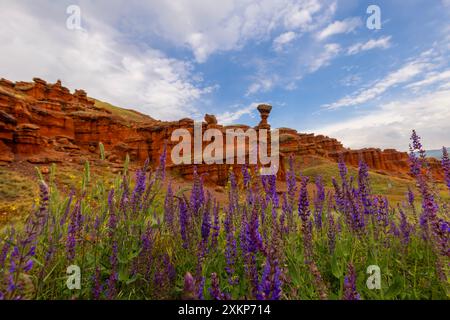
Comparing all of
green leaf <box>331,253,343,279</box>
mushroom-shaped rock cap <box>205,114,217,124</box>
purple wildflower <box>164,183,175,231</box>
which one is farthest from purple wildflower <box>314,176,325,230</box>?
mushroom-shaped rock cap <box>205,114,217,124</box>

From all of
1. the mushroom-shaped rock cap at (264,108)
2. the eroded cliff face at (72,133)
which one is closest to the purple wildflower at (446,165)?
the eroded cliff face at (72,133)

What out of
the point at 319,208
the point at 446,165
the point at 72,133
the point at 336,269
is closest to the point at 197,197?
the point at 336,269

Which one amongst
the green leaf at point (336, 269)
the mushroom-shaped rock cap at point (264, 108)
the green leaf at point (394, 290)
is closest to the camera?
the green leaf at point (394, 290)

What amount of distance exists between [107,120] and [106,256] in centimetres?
4525

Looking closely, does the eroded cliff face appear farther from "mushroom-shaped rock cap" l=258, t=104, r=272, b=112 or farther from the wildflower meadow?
the wildflower meadow

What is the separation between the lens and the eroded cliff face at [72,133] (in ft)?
87.6

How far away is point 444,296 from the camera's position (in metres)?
2.04

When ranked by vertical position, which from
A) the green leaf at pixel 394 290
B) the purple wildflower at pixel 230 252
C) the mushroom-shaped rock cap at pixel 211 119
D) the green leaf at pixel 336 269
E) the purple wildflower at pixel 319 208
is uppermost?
the mushroom-shaped rock cap at pixel 211 119

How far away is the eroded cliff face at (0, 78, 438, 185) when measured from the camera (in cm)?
2669

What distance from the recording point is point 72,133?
39.6 m

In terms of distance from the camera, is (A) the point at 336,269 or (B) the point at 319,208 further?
(B) the point at 319,208

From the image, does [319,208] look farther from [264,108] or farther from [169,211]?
[264,108]

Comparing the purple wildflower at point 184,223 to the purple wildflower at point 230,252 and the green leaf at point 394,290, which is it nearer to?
the purple wildflower at point 230,252

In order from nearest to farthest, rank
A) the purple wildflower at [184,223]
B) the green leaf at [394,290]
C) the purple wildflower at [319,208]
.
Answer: the green leaf at [394,290], the purple wildflower at [184,223], the purple wildflower at [319,208]
